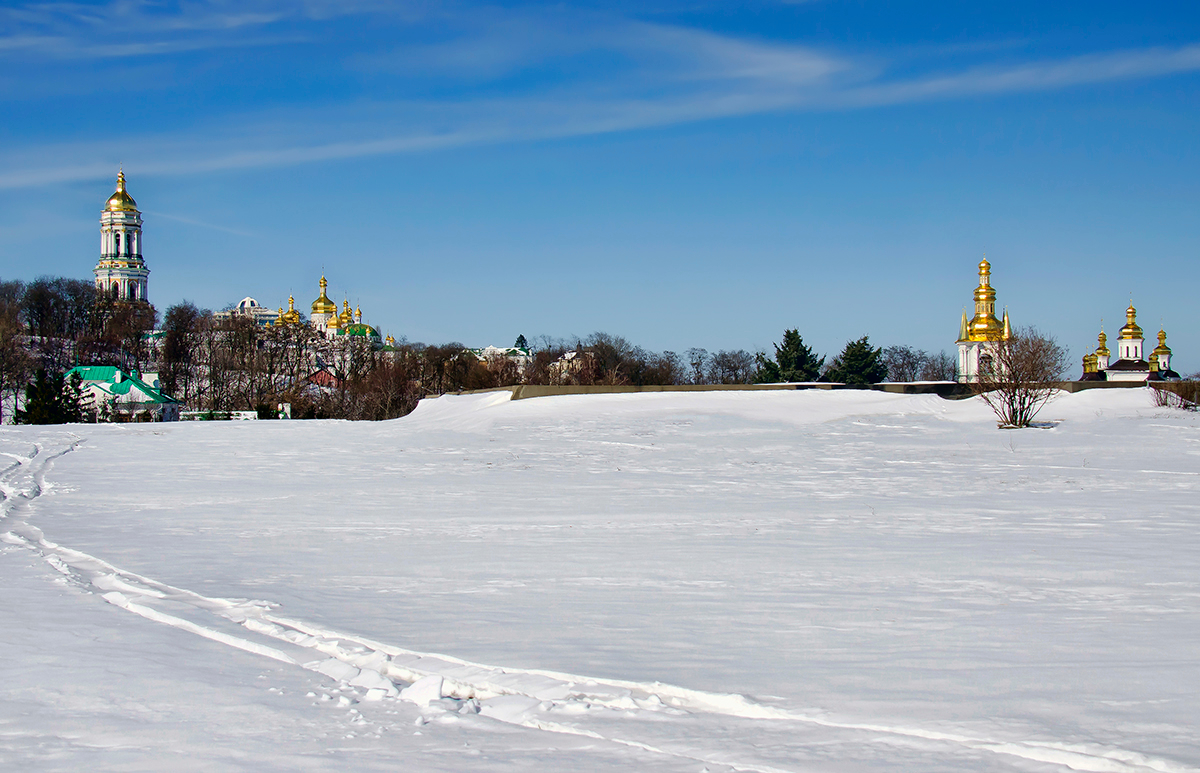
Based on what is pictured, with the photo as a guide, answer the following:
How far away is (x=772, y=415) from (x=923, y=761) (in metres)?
28.0

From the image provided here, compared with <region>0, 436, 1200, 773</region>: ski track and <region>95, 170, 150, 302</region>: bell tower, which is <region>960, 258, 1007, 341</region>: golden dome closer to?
<region>0, 436, 1200, 773</region>: ski track

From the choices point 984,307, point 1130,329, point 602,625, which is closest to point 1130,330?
point 1130,329

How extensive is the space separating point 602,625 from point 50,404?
49.1 meters

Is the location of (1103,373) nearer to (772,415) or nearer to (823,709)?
(772,415)

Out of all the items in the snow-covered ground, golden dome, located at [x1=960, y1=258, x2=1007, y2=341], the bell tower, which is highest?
the bell tower

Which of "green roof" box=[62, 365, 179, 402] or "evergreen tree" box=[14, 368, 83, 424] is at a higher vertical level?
"green roof" box=[62, 365, 179, 402]

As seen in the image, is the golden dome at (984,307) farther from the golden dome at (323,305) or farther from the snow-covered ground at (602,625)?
the golden dome at (323,305)

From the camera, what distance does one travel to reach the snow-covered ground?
4516mm

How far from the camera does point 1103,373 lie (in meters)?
79.4

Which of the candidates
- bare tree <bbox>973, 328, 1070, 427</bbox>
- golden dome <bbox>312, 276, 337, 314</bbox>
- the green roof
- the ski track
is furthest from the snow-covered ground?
golden dome <bbox>312, 276, 337, 314</bbox>

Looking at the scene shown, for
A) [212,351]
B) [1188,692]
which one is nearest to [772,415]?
[1188,692]

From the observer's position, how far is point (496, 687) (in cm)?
537

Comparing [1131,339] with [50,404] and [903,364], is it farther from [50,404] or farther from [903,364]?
[50,404]

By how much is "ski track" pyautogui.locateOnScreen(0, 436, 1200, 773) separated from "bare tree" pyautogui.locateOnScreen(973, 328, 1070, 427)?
2980 centimetres
